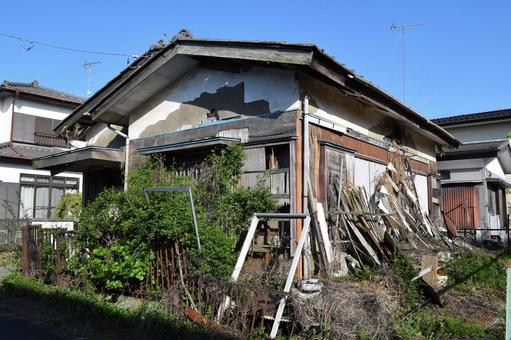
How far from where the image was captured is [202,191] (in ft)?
29.3

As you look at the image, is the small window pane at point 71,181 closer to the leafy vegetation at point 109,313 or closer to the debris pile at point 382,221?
the leafy vegetation at point 109,313

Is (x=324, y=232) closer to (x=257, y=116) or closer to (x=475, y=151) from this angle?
(x=257, y=116)

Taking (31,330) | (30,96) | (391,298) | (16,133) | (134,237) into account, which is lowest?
(31,330)

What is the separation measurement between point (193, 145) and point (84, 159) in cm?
349

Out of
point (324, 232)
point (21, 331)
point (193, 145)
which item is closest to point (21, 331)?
point (21, 331)

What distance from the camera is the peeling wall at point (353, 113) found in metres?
8.88

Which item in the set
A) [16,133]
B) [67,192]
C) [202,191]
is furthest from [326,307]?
[16,133]

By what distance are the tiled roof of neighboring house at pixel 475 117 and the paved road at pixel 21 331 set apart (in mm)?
22855

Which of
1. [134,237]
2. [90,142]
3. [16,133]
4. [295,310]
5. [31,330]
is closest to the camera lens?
[295,310]

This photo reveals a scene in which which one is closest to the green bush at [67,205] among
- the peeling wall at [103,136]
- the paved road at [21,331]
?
the peeling wall at [103,136]

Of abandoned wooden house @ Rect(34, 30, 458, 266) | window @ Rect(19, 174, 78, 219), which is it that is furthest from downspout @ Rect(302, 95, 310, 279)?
window @ Rect(19, 174, 78, 219)

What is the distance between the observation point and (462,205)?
17.3 meters

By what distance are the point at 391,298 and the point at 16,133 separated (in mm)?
18808

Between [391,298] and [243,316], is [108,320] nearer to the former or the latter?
[243,316]
